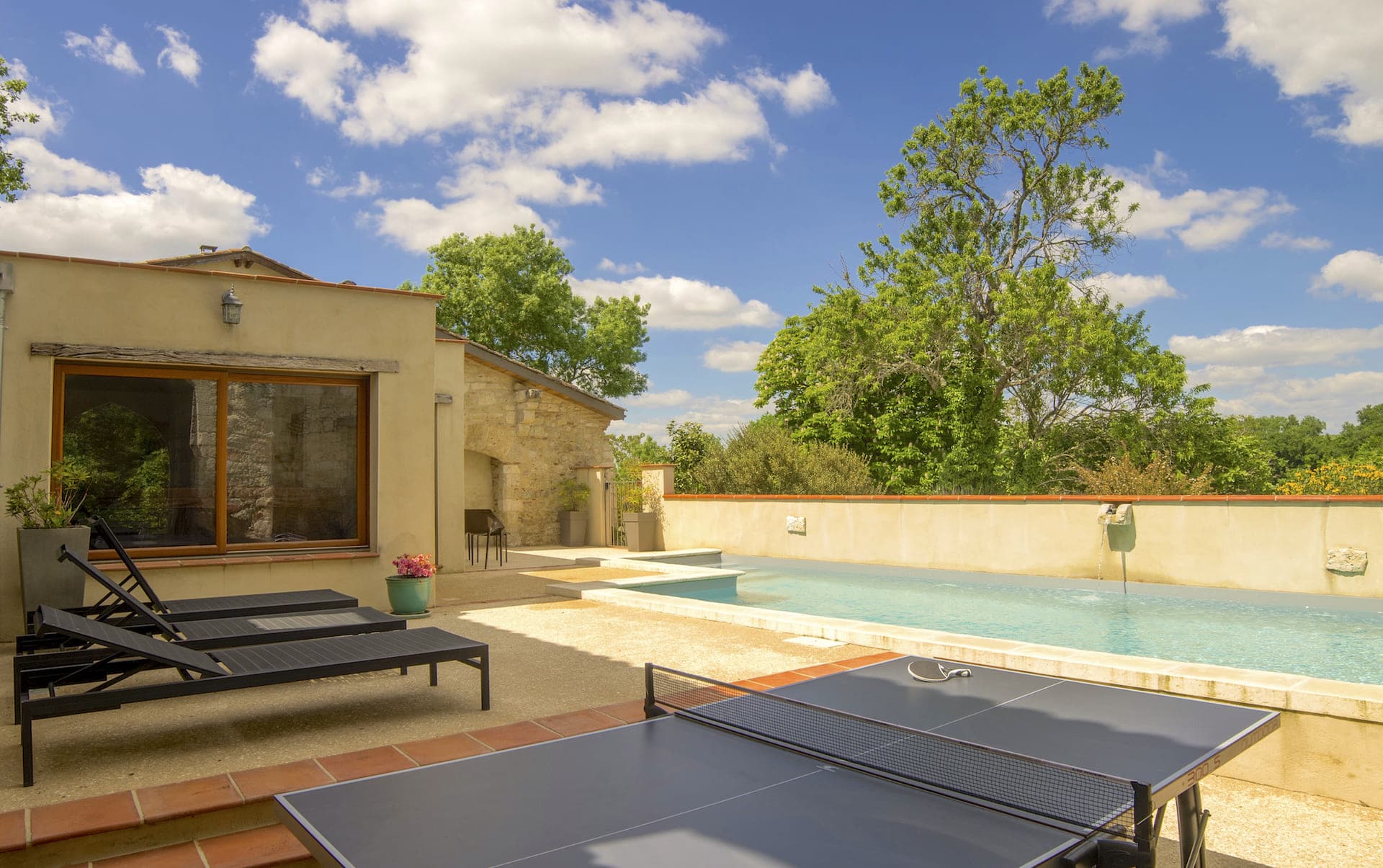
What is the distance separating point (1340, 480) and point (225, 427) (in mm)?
15392

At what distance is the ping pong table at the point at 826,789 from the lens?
1.69m

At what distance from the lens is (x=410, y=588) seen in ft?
25.5

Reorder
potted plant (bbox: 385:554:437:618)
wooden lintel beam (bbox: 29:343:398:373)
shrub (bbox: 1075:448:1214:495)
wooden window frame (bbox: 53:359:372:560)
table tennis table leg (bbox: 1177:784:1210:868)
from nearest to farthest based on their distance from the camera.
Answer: table tennis table leg (bbox: 1177:784:1210:868), wooden lintel beam (bbox: 29:343:398:373), wooden window frame (bbox: 53:359:372:560), potted plant (bbox: 385:554:437:618), shrub (bbox: 1075:448:1214:495)

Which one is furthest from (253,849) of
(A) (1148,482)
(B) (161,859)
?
(A) (1148,482)

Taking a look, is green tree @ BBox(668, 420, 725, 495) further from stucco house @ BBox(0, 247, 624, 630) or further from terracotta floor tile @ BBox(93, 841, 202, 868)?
terracotta floor tile @ BBox(93, 841, 202, 868)

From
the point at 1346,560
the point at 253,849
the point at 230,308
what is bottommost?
the point at 253,849

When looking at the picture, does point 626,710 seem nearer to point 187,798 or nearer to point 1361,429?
point 187,798

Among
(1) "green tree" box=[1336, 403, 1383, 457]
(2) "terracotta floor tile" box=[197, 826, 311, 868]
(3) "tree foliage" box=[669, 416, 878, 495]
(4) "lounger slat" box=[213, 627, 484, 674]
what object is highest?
(1) "green tree" box=[1336, 403, 1383, 457]

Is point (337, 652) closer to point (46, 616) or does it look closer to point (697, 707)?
point (46, 616)

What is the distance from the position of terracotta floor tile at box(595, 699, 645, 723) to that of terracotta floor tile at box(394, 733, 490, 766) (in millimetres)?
707

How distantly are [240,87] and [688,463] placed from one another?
12801 mm

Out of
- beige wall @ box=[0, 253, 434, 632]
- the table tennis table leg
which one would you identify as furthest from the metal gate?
the table tennis table leg

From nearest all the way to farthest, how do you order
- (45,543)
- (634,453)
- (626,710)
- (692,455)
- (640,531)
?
(626,710) → (45,543) → (640,531) → (634,453) → (692,455)

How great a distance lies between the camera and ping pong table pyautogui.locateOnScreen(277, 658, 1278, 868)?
1.69 metres
